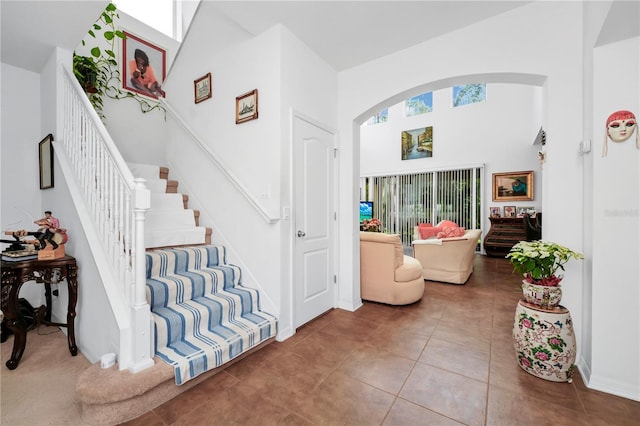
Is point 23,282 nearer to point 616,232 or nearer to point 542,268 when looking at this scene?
point 542,268

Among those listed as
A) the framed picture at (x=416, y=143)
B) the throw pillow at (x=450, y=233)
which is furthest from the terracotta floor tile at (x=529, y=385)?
the framed picture at (x=416, y=143)

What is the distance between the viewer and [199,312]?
2074mm

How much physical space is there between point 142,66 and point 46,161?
2.25 m

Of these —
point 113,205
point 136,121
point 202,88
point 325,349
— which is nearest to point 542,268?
point 325,349

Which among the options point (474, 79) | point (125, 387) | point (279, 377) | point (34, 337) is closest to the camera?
point (125, 387)

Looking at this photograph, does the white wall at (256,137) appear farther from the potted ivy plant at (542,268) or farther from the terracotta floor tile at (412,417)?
the potted ivy plant at (542,268)

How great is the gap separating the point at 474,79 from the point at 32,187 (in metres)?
4.51

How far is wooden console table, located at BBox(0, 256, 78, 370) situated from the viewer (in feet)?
6.08

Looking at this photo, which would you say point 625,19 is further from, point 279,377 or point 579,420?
point 279,377

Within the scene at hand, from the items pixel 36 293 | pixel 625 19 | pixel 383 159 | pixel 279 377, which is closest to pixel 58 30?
pixel 36 293

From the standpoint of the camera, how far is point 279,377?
6.16 feet

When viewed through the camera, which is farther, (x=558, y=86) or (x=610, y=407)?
Result: (x=558, y=86)

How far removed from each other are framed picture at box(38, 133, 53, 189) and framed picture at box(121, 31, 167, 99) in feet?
5.45

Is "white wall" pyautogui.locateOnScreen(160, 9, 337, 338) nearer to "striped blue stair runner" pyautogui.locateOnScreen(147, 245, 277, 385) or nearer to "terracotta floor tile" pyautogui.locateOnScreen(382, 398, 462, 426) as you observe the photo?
"striped blue stair runner" pyautogui.locateOnScreen(147, 245, 277, 385)
